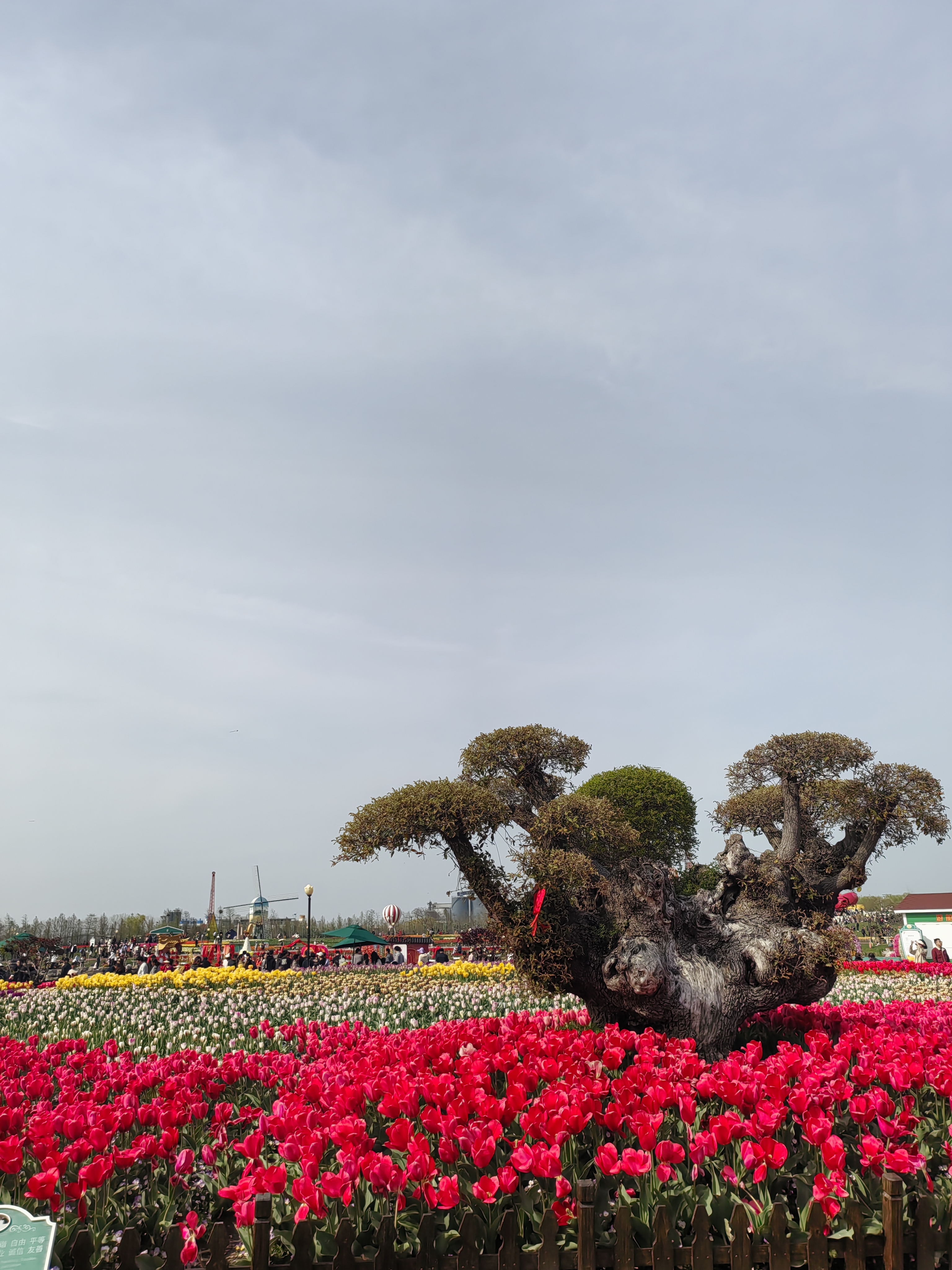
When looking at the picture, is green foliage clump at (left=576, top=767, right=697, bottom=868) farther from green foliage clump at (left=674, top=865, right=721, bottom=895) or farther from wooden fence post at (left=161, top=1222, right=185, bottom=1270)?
wooden fence post at (left=161, top=1222, right=185, bottom=1270)

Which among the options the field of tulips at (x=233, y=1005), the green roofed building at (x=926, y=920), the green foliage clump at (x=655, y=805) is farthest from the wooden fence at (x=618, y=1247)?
the green roofed building at (x=926, y=920)

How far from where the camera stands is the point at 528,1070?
581 cm

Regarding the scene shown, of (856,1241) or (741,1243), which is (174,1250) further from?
(856,1241)

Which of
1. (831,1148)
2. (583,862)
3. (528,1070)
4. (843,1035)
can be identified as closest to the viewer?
(831,1148)

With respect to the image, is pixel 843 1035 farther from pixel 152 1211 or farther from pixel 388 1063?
pixel 152 1211

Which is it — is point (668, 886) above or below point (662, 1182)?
above

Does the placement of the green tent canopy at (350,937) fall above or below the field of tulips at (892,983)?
below

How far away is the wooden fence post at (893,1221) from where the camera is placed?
3.79m

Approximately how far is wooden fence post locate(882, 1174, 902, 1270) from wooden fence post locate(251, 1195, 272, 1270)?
2.89m

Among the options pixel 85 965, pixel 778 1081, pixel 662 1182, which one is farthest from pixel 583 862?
pixel 85 965

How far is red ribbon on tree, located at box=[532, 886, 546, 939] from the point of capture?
8.70m

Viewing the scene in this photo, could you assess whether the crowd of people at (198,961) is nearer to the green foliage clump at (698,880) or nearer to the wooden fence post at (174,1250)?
the green foliage clump at (698,880)

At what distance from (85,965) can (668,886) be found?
26832mm

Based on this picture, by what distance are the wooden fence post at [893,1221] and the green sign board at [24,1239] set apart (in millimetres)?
3706
